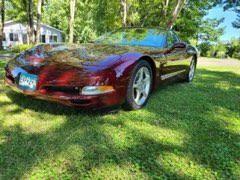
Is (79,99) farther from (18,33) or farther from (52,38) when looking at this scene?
(52,38)

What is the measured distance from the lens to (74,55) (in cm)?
339

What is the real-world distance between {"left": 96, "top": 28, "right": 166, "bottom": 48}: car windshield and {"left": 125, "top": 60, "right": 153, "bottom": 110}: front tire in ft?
2.11

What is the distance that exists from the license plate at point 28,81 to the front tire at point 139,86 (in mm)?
1055

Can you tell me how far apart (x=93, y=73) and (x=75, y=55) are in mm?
565

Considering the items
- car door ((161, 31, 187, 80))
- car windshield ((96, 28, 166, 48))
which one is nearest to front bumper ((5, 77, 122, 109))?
car door ((161, 31, 187, 80))

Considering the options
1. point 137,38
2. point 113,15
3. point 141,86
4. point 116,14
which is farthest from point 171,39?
point 113,15

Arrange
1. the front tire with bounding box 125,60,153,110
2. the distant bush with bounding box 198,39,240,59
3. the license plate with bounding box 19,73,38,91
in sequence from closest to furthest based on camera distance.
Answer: the license plate with bounding box 19,73,38,91 < the front tire with bounding box 125,60,153,110 < the distant bush with bounding box 198,39,240,59

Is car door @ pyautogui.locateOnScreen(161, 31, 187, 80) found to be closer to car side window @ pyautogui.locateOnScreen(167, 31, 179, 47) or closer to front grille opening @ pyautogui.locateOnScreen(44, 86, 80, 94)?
car side window @ pyautogui.locateOnScreen(167, 31, 179, 47)

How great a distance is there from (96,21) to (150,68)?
28419mm

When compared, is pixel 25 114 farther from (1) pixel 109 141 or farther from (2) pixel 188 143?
(2) pixel 188 143

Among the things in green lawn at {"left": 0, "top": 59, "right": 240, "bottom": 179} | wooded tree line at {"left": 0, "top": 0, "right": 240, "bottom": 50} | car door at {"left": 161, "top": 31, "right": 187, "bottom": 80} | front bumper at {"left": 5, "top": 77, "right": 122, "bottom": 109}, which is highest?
wooded tree line at {"left": 0, "top": 0, "right": 240, "bottom": 50}

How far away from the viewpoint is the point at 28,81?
10.2 ft

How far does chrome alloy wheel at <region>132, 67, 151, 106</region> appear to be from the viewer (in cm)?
360

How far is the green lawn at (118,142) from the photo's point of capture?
2223 mm
